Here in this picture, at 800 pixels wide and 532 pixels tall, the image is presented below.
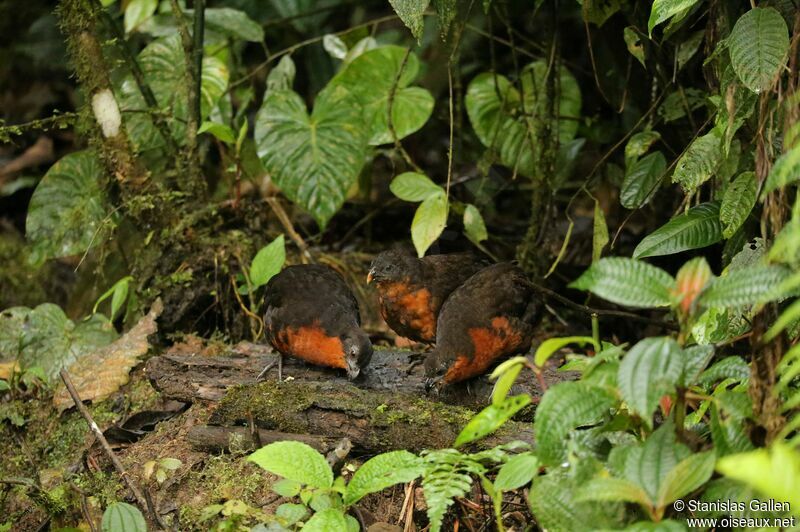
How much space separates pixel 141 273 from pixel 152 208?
414 millimetres

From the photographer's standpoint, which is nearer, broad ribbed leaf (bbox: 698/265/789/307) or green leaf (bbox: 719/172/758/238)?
broad ribbed leaf (bbox: 698/265/789/307)

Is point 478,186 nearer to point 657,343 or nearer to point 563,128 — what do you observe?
point 563,128

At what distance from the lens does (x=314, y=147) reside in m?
5.04

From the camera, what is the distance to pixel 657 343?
7.39 feet

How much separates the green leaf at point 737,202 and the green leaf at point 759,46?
1.52ft

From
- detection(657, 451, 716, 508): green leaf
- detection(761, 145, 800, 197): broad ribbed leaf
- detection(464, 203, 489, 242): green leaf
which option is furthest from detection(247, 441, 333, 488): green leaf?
detection(464, 203, 489, 242): green leaf

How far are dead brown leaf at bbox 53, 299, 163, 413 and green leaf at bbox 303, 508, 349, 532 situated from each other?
2.21 metres

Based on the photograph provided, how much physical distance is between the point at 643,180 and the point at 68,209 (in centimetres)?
334

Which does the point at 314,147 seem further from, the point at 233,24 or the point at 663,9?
the point at 663,9

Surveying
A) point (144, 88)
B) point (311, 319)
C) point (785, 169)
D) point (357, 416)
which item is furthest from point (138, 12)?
point (785, 169)

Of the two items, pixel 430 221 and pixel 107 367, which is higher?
pixel 430 221

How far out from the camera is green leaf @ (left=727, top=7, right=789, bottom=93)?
9.70ft

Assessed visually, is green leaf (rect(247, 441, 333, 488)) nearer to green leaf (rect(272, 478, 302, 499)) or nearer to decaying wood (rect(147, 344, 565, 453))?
green leaf (rect(272, 478, 302, 499))

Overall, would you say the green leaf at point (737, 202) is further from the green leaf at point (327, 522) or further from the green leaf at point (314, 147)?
the green leaf at point (314, 147)
